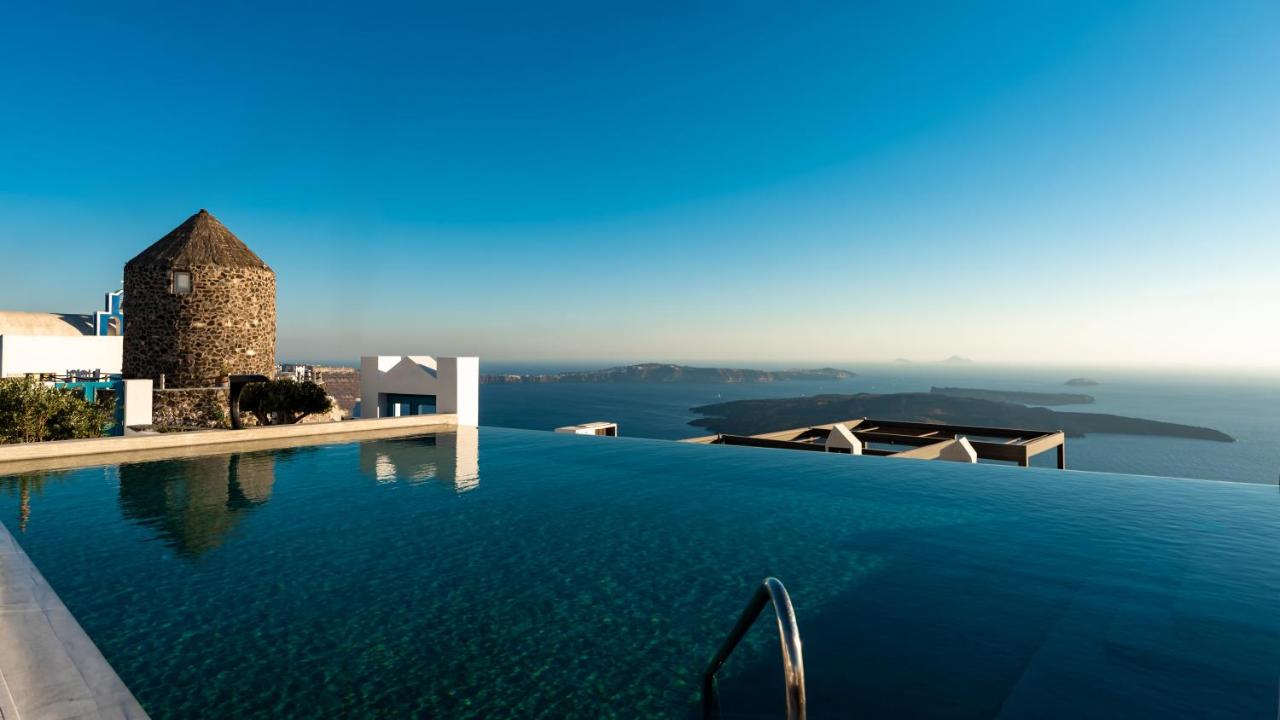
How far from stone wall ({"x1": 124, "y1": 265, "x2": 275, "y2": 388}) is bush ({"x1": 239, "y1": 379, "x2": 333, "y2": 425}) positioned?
3.04 meters

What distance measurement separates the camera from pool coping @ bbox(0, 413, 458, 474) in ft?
35.9

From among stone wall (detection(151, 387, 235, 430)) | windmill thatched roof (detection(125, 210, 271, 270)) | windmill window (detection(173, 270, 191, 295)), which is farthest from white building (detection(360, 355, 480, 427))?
windmill window (detection(173, 270, 191, 295))

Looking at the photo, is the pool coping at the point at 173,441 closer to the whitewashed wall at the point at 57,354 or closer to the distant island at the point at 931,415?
the whitewashed wall at the point at 57,354

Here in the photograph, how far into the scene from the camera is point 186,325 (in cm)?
1897

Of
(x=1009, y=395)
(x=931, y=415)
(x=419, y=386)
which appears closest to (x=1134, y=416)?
(x=1009, y=395)

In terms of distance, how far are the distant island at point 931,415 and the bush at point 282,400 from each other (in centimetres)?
10324

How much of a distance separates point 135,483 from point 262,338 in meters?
11.7

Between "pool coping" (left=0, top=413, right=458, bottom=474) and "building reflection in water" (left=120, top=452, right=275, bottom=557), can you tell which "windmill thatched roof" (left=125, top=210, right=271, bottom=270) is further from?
"building reflection in water" (left=120, top=452, right=275, bottom=557)

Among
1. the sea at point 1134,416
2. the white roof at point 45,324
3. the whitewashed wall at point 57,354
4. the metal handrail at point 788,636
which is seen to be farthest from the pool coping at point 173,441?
the sea at point 1134,416

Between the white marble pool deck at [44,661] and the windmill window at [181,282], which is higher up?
the windmill window at [181,282]

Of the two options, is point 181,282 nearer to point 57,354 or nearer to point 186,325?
point 186,325

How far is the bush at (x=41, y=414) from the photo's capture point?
12.2m

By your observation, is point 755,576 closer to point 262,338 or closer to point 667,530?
point 667,530

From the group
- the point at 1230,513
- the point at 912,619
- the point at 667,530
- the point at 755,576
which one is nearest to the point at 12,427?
the point at 667,530
